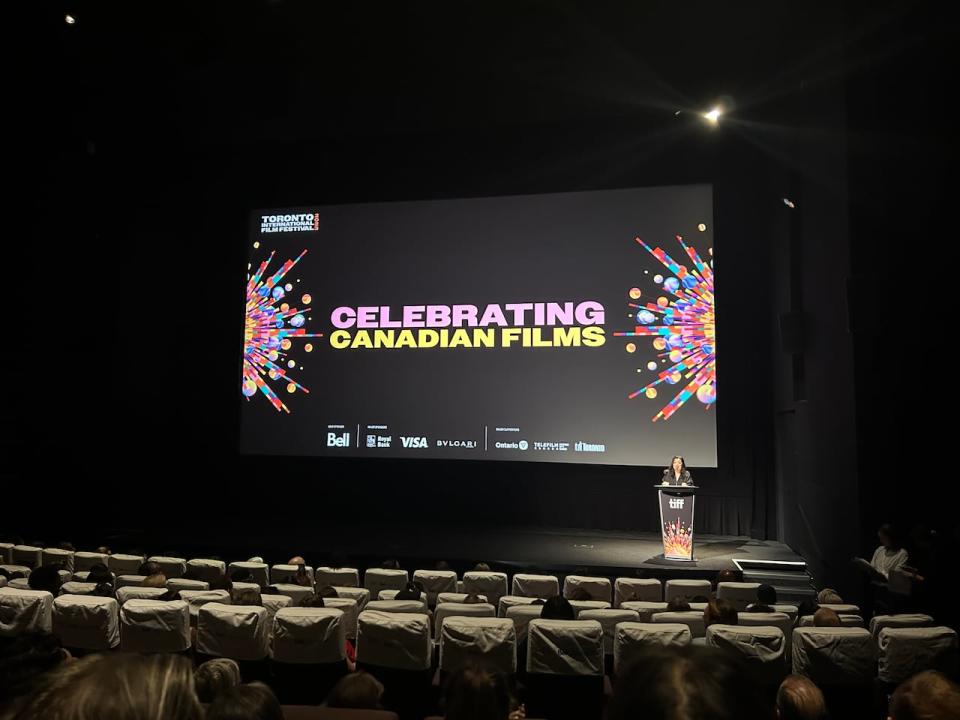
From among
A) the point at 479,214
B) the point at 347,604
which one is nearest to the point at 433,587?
the point at 347,604

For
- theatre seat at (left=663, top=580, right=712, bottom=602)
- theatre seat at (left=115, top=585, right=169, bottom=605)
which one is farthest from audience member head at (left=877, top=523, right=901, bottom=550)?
theatre seat at (left=115, top=585, right=169, bottom=605)

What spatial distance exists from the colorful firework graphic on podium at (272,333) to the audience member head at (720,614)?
25.9 ft

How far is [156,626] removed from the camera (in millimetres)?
3410

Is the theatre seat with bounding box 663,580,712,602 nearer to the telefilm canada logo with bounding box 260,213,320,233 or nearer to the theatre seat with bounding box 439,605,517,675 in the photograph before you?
the theatre seat with bounding box 439,605,517,675

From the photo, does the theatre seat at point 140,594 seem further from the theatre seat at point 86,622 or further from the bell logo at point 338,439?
the bell logo at point 338,439

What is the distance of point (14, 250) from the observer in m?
10.1

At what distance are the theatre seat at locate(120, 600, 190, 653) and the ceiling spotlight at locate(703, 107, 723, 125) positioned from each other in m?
8.06

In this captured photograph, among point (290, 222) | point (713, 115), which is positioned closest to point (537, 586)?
point (713, 115)

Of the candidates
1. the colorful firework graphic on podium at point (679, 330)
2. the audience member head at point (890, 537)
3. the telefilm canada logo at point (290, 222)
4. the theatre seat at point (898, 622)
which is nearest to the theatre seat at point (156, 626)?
the theatre seat at point (898, 622)

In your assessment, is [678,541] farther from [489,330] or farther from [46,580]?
[46,580]

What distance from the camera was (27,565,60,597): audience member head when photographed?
173 inches

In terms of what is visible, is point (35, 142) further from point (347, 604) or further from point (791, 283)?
point (791, 283)

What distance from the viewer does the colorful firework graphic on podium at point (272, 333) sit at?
10.6 meters

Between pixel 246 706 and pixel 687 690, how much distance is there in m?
1.05
